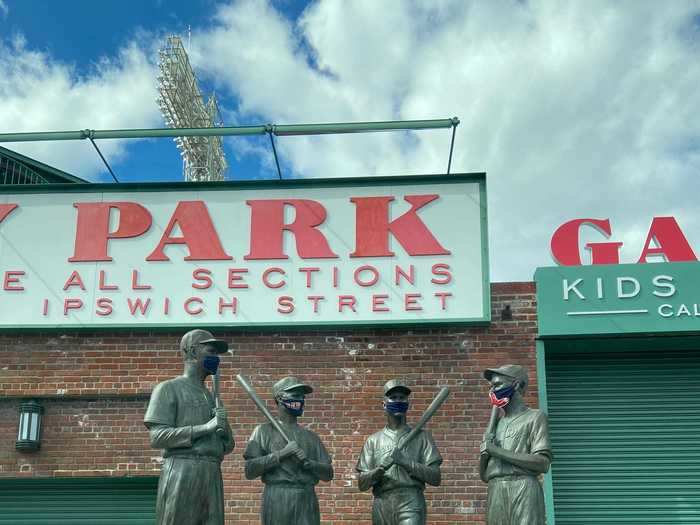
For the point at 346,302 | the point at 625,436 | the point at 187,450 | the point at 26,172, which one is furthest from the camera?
the point at 26,172

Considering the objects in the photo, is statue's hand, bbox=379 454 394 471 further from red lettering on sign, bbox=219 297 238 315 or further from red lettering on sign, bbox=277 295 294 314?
red lettering on sign, bbox=219 297 238 315

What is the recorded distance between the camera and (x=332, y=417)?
1220 cm

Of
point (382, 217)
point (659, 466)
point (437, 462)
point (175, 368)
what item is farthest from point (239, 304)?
point (659, 466)

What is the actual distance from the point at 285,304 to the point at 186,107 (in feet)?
72.3

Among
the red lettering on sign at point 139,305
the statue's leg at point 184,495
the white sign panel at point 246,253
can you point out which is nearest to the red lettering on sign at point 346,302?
the white sign panel at point 246,253

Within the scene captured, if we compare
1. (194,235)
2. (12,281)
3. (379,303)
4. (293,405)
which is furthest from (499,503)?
(12,281)

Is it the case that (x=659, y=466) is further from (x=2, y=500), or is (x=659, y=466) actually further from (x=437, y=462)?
(x=2, y=500)

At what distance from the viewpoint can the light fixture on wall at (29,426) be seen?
1214 cm

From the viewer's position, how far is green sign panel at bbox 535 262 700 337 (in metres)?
12.2

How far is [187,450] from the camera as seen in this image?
822 cm

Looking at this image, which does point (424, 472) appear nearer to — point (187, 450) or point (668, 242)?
point (187, 450)

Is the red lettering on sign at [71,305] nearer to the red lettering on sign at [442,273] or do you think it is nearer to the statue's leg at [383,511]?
the red lettering on sign at [442,273]

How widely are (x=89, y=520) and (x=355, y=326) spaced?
4.11 m

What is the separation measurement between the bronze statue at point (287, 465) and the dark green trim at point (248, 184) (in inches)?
172
